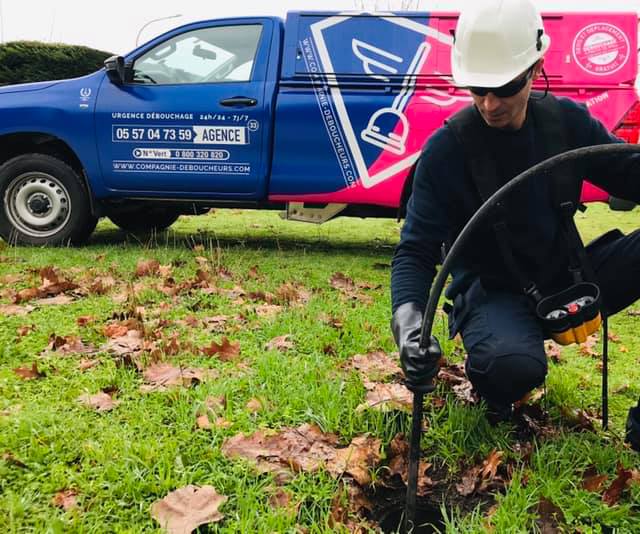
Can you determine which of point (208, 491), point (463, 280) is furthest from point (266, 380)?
point (463, 280)

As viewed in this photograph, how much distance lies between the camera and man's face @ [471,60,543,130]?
1.79 metres

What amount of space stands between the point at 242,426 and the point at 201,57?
12.7 ft

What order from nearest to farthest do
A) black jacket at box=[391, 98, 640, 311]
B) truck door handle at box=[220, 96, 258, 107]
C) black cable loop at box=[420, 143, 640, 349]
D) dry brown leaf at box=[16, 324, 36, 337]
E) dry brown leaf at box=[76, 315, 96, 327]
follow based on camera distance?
black cable loop at box=[420, 143, 640, 349]
black jacket at box=[391, 98, 640, 311]
dry brown leaf at box=[16, 324, 36, 337]
dry brown leaf at box=[76, 315, 96, 327]
truck door handle at box=[220, 96, 258, 107]

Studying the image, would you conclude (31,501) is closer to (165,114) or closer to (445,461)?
(445,461)

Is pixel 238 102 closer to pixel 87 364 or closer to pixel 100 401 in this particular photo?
pixel 87 364

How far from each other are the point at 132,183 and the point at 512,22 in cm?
398

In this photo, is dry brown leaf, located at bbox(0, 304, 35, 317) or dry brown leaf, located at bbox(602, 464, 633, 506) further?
dry brown leaf, located at bbox(0, 304, 35, 317)

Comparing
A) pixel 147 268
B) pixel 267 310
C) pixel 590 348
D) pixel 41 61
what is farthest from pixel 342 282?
pixel 41 61

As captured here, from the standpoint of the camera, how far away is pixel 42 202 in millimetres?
5094

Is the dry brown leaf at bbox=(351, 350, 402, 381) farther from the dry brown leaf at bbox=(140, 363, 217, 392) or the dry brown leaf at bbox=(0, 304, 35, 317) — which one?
the dry brown leaf at bbox=(0, 304, 35, 317)

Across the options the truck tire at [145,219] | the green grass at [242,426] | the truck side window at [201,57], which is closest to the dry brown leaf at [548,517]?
the green grass at [242,426]

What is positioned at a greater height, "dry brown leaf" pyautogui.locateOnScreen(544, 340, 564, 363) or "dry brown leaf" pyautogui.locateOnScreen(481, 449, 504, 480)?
"dry brown leaf" pyautogui.locateOnScreen(481, 449, 504, 480)

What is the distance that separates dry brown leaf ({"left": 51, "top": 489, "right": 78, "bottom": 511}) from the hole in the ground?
870 millimetres

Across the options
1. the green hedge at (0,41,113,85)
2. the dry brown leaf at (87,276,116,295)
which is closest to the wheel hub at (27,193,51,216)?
the dry brown leaf at (87,276,116,295)
